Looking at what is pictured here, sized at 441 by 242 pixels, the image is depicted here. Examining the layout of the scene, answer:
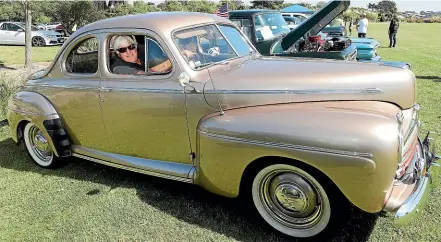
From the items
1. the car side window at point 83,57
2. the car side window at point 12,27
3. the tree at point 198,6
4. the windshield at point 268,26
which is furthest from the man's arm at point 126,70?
the tree at point 198,6

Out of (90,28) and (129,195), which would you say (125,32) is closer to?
(90,28)

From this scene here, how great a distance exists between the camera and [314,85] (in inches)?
119

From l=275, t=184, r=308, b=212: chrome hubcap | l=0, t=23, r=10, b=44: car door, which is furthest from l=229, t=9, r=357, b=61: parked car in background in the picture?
l=0, t=23, r=10, b=44: car door

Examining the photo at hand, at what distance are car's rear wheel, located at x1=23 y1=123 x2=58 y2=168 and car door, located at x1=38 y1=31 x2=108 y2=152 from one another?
507 millimetres

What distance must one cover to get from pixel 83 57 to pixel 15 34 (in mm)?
19797

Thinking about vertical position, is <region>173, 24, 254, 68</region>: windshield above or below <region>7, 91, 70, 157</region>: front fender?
above

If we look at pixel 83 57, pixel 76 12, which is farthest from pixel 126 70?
pixel 76 12

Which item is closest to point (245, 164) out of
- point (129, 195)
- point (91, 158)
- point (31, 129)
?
point (129, 195)

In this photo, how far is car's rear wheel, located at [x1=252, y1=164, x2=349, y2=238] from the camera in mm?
2832

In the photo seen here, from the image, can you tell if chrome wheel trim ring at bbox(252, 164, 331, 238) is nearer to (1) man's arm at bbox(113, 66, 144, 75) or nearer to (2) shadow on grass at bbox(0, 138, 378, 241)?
(2) shadow on grass at bbox(0, 138, 378, 241)

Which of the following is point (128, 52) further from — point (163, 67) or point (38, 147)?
point (38, 147)

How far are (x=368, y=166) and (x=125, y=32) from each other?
→ 256cm

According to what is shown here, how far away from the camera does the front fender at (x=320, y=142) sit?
2.52 m

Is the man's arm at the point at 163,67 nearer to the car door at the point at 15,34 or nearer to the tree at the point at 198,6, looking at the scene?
the car door at the point at 15,34
